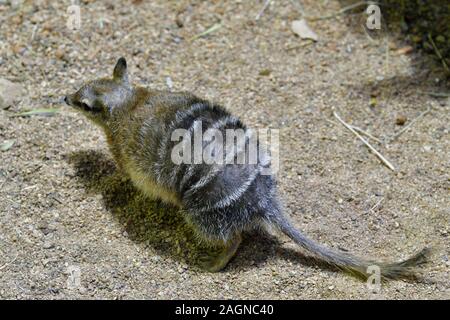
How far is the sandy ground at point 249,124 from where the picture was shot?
183 inches

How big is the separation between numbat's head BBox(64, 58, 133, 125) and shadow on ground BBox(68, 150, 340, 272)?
16.4 inches

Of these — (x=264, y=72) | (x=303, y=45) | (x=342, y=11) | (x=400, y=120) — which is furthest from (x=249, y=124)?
(x=342, y=11)

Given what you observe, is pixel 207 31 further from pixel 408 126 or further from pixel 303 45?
pixel 408 126

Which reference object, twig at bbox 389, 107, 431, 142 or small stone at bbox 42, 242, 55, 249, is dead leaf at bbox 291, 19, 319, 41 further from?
small stone at bbox 42, 242, 55, 249

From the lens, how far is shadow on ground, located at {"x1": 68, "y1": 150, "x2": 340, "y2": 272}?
4.87 meters

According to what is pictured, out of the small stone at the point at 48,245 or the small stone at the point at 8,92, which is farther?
the small stone at the point at 8,92

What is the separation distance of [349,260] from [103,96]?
2.12 meters

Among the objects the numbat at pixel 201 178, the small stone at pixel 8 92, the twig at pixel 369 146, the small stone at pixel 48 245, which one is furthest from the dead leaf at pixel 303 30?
the small stone at pixel 48 245

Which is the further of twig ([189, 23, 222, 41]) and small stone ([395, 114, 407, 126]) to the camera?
twig ([189, 23, 222, 41])

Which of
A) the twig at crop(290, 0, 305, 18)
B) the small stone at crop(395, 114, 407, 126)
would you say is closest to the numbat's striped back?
the small stone at crop(395, 114, 407, 126)

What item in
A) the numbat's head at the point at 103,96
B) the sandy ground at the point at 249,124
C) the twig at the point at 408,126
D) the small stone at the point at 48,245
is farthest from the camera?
the twig at the point at 408,126

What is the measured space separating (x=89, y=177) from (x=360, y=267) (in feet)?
7.03

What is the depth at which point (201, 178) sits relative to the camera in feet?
15.0

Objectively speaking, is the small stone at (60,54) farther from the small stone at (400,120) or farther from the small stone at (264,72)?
the small stone at (400,120)
